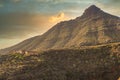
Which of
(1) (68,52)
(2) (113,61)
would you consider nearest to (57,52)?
(1) (68,52)

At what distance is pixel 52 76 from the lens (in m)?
99.1

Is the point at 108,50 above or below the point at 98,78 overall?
above

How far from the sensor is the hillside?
100000mm

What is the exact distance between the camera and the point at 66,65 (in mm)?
108312

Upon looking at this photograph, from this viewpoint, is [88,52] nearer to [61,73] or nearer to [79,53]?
[79,53]

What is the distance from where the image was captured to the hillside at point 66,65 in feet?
328

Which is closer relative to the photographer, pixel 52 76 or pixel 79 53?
pixel 52 76

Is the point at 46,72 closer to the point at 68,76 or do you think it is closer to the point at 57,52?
the point at 68,76

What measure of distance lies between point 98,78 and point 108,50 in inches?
649

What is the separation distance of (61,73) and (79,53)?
1628 centimetres

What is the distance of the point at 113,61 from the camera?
110938 millimetres

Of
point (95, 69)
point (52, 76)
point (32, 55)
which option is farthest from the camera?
point (32, 55)

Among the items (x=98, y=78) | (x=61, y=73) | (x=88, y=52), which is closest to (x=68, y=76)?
(x=61, y=73)

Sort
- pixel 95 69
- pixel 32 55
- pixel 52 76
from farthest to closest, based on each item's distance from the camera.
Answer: pixel 32 55 → pixel 95 69 → pixel 52 76
